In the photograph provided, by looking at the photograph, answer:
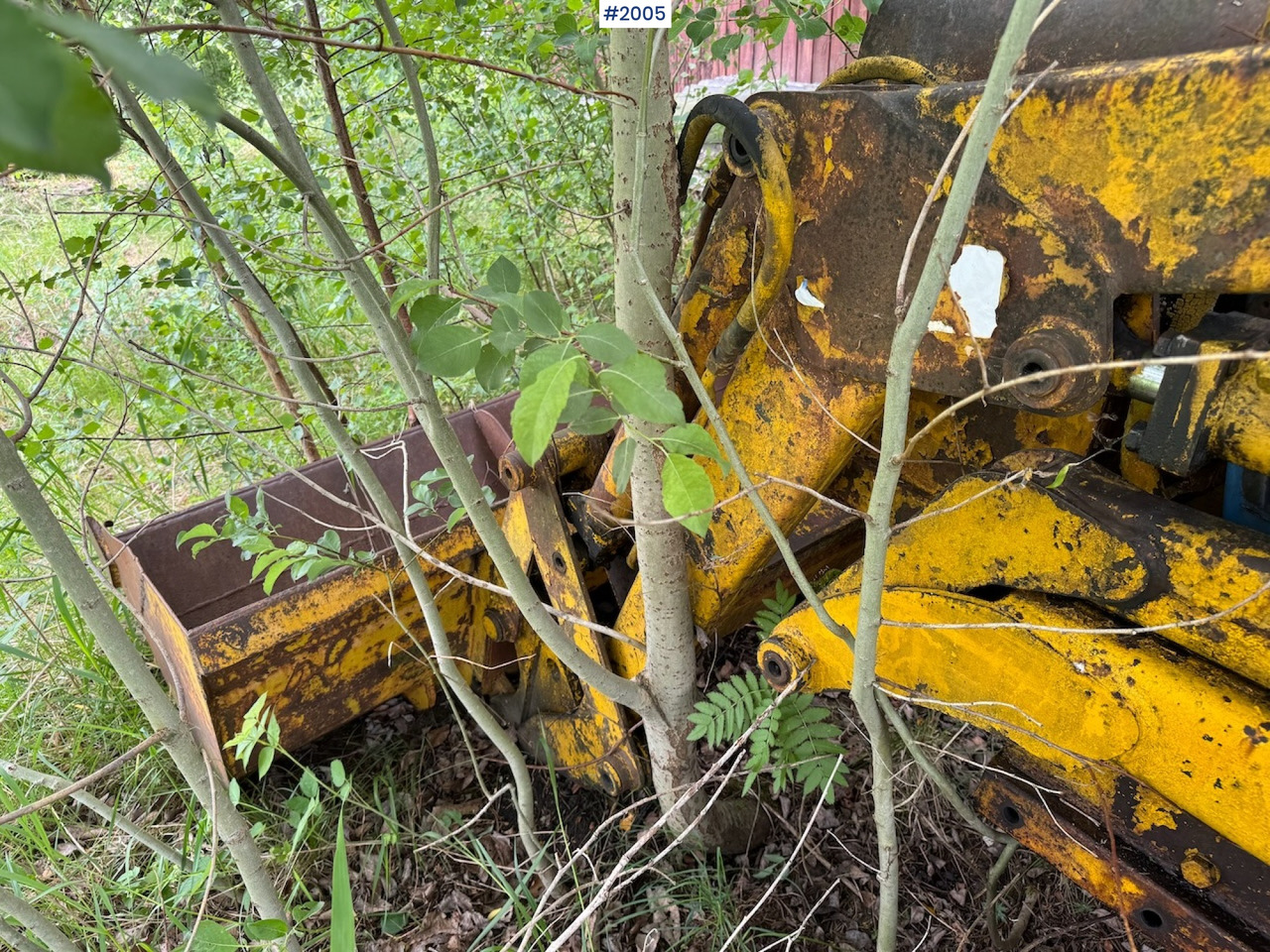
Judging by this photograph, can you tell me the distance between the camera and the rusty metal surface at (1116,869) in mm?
1242

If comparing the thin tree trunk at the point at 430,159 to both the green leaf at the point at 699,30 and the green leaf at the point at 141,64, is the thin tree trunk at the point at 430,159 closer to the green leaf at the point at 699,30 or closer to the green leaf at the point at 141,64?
the green leaf at the point at 699,30

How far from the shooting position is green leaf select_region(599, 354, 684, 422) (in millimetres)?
844

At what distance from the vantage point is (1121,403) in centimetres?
143

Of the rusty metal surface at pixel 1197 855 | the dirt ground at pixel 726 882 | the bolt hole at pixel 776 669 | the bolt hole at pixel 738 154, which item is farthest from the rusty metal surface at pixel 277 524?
the rusty metal surface at pixel 1197 855

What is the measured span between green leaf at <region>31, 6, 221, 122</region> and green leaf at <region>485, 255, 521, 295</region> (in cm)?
76

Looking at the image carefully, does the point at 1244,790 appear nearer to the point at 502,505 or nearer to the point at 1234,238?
the point at 1234,238

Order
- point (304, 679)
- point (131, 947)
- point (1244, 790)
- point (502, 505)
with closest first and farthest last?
point (1244, 790)
point (131, 947)
point (304, 679)
point (502, 505)

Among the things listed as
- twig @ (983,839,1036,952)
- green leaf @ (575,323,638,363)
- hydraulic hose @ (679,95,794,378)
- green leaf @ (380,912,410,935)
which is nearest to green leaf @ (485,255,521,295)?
green leaf @ (575,323,638,363)

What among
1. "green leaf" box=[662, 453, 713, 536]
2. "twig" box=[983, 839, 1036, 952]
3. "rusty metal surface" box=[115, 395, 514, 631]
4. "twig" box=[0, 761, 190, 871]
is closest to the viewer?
"green leaf" box=[662, 453, 713, 536]

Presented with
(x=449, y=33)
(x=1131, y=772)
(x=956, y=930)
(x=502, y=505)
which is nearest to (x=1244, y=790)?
(x=1131, y=772)

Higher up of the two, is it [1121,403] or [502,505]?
[1121,403]

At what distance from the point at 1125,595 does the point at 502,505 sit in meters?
1.69

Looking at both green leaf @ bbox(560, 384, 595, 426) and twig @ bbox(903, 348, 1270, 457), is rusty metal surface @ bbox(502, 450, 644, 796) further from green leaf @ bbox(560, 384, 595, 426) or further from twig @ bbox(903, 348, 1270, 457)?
twig @ bbox(903, 348, 1270, 457)

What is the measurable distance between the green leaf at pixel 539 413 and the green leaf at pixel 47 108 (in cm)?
48
